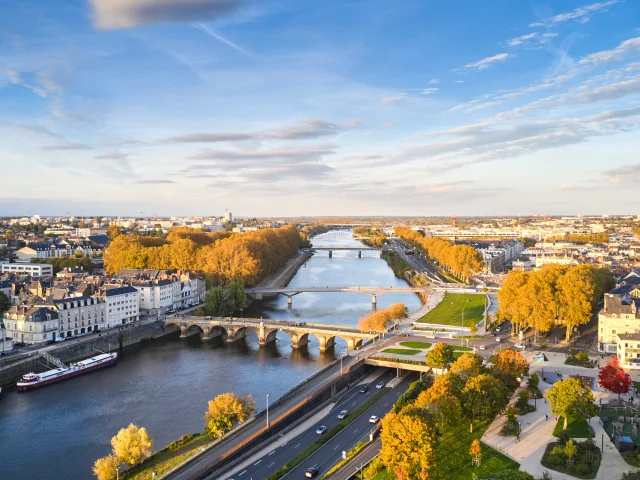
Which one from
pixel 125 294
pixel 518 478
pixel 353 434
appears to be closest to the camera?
pixel 518 478

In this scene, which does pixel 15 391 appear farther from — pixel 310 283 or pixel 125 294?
pixel 310 283

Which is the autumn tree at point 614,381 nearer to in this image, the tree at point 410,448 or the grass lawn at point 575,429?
the grass lawn at point 575,429

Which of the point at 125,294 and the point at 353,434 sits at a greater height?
the point at 125,294

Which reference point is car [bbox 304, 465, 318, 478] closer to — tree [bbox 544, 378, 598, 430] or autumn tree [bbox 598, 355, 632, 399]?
tree [bbox 544, 378, 598, 430]

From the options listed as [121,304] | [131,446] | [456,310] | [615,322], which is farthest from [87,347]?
[615,322]

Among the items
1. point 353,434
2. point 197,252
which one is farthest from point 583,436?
point 197,252

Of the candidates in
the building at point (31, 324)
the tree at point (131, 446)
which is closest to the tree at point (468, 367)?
the tree at point (131, 446)

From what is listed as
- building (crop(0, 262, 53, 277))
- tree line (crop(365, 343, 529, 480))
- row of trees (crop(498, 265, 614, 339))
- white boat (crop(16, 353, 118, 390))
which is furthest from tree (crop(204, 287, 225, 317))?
building (crop(0, 262, 53, 277))
